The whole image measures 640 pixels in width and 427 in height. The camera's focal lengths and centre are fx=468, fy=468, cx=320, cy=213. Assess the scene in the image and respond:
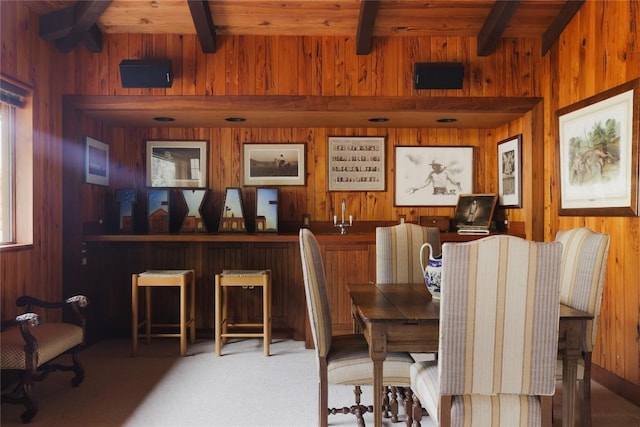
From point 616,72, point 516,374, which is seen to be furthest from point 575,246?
point 616,72

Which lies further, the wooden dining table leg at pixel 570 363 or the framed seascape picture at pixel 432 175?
the framed seascape picture at pixel 432 175

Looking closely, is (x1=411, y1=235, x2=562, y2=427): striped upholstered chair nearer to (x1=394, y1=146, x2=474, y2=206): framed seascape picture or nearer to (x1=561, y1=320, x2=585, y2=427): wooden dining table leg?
(x1=561, y1=320, x2=585, y2=427): wooden dining table leg

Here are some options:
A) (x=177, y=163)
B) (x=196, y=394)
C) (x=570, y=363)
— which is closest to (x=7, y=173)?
(x=177, y=163)

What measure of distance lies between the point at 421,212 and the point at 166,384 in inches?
119

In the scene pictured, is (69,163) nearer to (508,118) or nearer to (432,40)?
(432,40)

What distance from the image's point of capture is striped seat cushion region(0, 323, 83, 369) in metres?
2.68

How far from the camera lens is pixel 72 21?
353 cm

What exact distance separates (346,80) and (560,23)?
1760mm

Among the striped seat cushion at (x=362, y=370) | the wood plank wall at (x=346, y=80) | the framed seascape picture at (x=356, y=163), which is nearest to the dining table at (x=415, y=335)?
the striped seat cushion at (x=362, y=370)

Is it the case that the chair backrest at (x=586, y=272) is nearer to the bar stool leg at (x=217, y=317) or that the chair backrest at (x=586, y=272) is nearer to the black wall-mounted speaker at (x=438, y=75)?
the black wall-mounted speaker at (x=438, y=75)

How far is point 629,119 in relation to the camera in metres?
3.04

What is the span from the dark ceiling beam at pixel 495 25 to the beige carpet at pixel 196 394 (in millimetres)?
2745

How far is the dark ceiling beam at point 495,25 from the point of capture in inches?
138

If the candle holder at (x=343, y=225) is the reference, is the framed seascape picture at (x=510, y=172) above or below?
above
